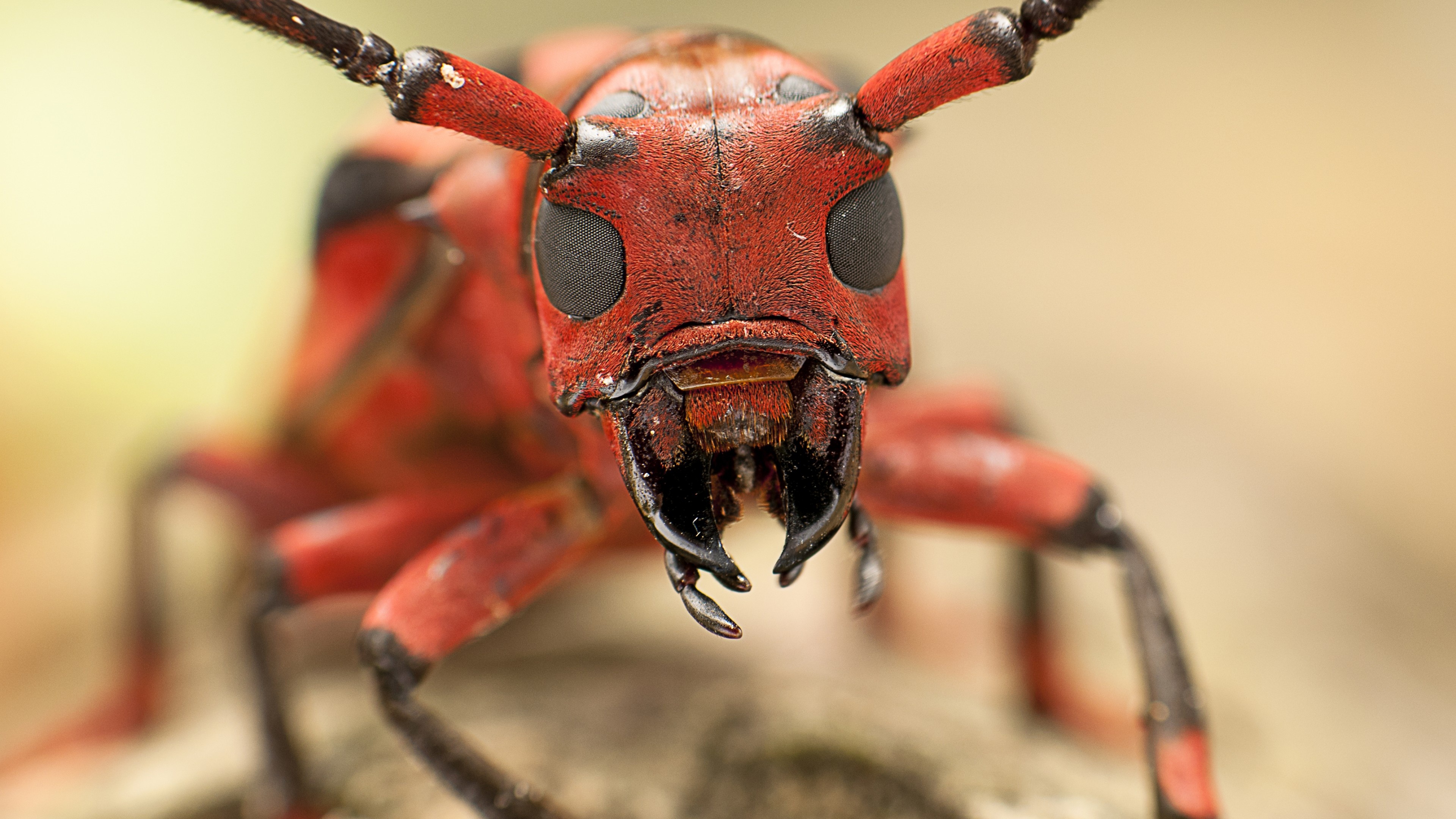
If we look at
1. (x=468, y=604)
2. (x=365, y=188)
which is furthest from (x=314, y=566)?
(x=365, y=188)

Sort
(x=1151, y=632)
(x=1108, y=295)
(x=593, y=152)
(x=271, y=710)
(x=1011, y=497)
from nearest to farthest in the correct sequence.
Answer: (x=593, y=152)
(x=1151, y=632)
(x=1011, y=497)
(x=271, y=710)
(x=1108, y=295)

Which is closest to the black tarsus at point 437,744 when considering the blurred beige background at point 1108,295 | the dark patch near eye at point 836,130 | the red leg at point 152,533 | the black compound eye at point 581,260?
the black compound eye at point 581,260

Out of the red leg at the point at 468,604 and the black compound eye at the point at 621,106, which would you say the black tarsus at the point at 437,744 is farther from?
the black compound eye at the point at 621,106

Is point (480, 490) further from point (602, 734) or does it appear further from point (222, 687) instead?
point (222, 687)

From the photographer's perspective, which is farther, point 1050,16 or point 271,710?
point 271,710

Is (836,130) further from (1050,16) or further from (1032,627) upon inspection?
(1032,627)

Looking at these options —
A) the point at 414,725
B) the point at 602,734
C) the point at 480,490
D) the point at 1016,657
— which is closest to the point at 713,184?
the point at 414,725
